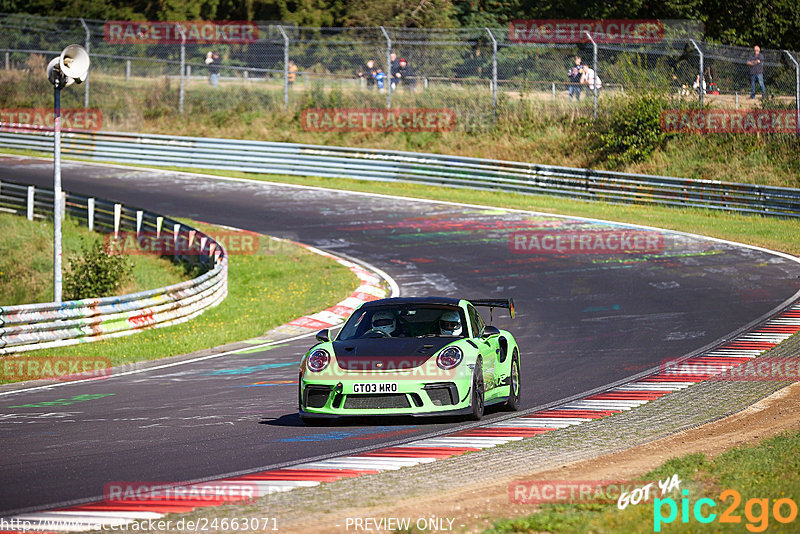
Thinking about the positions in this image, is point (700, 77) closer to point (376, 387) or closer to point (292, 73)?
point (292, 73)

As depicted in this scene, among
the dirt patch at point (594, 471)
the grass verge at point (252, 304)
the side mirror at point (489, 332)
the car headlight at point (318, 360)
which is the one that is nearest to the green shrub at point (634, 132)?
the grass verge at point (252, 304)

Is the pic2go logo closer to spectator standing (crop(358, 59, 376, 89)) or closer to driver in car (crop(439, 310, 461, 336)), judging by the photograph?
driver in car (crop(439, 310, 461, 336))

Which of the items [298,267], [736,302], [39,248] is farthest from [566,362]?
[39,248]

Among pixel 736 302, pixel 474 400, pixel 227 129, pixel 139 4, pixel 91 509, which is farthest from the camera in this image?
pixel 139 4

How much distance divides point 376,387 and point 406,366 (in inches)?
14.1

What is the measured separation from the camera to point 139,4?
5862 centimetres

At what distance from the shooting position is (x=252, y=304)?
20.8m

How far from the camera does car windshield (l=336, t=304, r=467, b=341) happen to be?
10.7 metres

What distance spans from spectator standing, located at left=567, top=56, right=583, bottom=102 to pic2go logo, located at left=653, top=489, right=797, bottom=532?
29.0m

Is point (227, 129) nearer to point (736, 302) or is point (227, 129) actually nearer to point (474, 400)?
point (736, 302)

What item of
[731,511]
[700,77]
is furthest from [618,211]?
[731,511]

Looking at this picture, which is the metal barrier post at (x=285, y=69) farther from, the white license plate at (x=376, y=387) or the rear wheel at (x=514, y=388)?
the white license plate at (x=376, y=387)

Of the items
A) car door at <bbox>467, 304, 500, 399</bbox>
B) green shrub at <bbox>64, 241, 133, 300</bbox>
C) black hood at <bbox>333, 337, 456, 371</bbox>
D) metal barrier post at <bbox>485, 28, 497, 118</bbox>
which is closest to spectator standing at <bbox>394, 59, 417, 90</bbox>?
metal barrier post at <bbox>485, 28, 497, 118</bbox>

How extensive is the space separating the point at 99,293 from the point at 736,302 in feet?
40.5
